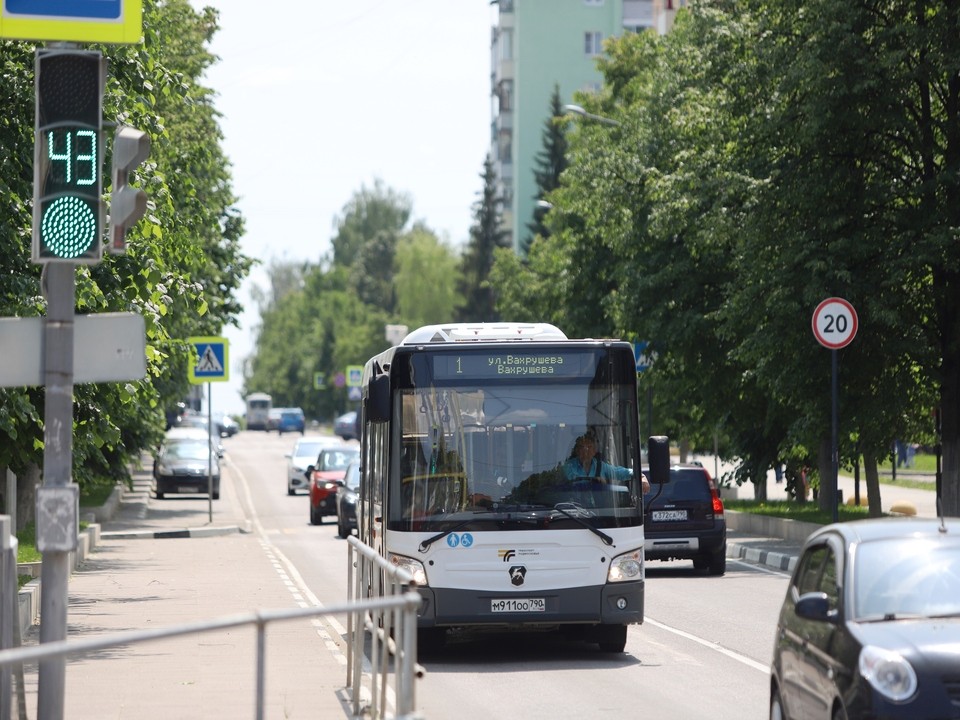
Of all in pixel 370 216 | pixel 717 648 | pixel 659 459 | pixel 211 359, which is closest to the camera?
pixel 659 459

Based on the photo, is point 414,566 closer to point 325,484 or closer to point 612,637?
point 612,637

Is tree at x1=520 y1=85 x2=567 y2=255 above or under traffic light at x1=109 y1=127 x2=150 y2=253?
above

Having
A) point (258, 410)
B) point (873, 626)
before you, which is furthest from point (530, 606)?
point (258, 410)

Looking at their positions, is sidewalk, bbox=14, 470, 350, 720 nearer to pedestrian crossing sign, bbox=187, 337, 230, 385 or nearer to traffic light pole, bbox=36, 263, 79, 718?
traffic light pole, bbox=36, 263, 79, 718

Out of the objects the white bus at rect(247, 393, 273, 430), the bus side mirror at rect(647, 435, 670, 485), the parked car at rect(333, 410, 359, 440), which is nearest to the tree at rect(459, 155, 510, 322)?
the parked car at rect(333, 410, 359, 440)

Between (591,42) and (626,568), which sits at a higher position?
(591,42)

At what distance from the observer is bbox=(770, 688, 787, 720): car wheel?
9594 mm

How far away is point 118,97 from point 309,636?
221 inches

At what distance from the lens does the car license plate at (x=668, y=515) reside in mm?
25031

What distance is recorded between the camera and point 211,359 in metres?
36.1

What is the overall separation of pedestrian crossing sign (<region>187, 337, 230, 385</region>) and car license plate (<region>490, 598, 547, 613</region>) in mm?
21531

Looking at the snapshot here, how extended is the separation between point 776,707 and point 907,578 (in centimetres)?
133

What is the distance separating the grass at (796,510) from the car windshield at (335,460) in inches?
347

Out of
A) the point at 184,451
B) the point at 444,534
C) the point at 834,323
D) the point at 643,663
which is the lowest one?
the point at 643,663
